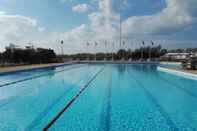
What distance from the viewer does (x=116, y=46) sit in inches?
1262

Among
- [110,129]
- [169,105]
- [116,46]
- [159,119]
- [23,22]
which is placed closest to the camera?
[110,129]

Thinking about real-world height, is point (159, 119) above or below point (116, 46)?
below

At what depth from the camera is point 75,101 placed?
578 centimetres

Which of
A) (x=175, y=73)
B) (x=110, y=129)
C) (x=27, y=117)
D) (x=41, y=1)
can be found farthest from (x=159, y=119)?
(x=41, y=1)

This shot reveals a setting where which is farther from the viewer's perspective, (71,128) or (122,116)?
(122,116)

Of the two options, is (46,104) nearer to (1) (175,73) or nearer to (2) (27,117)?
(2) (27,117)

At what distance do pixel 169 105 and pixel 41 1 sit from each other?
1059cm

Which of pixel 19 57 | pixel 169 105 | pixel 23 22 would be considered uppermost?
pixel 23 22

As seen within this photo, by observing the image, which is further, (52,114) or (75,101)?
(75,101)

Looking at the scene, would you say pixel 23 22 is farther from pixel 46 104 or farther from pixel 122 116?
pixel 122 116

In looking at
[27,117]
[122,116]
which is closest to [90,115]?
[122,116]

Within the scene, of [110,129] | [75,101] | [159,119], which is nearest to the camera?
[110,129]

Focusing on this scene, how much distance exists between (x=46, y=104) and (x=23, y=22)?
12.8 metres

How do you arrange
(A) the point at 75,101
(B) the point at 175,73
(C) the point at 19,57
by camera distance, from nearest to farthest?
(A) the point at 75,101, (B) the point at 175,73, (C) the point at 19,57
